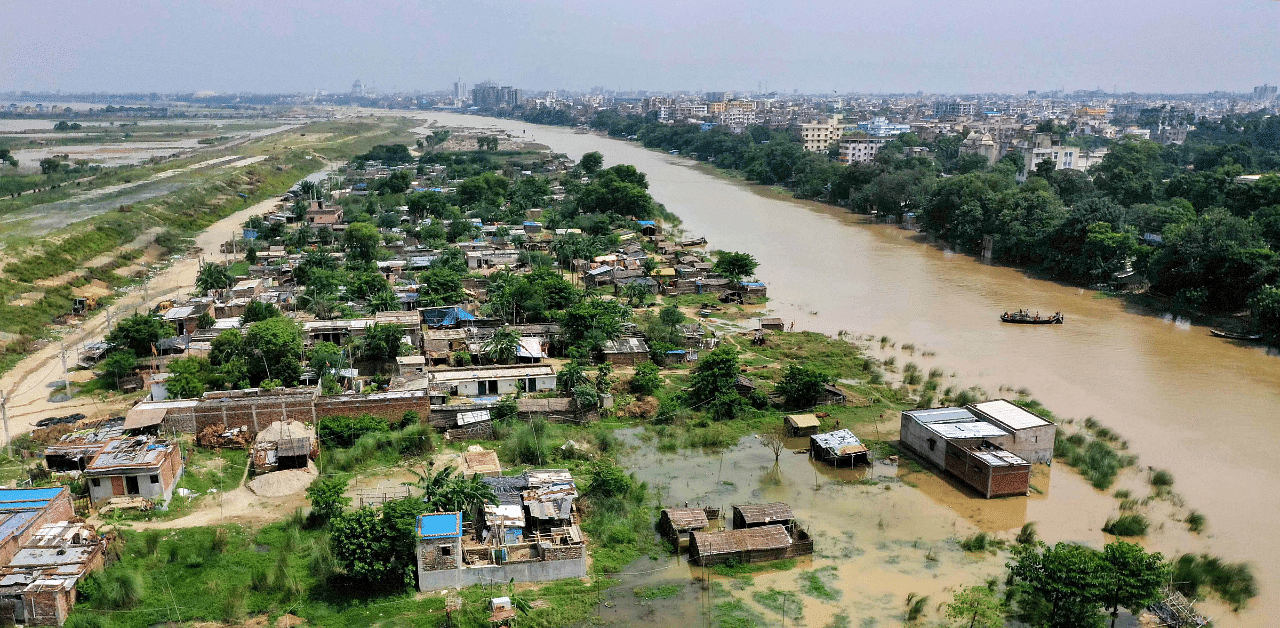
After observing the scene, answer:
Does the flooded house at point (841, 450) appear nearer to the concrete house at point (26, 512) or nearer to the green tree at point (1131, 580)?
the green tree at point (1131, 580)

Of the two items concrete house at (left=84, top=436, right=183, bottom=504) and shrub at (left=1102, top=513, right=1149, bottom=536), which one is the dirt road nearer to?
concrete house at (left=84, top=436, right=183, bottom=504)

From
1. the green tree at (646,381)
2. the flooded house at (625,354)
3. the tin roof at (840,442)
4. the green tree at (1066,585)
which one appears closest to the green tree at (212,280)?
the flooded house at (625,354)

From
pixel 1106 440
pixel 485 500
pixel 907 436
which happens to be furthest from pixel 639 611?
pixel 1106 440

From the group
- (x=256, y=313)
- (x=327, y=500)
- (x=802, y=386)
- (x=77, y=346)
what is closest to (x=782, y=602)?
(x=327, y=500)

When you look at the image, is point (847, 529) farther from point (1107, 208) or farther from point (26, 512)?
point (1107, 208)

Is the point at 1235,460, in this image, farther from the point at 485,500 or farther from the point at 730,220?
the point at 730,220

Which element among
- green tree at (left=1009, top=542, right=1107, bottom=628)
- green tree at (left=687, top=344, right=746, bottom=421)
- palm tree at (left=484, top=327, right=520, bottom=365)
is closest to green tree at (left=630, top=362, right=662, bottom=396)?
green tree at (left=687, top=344, right=746, bottom=421)
